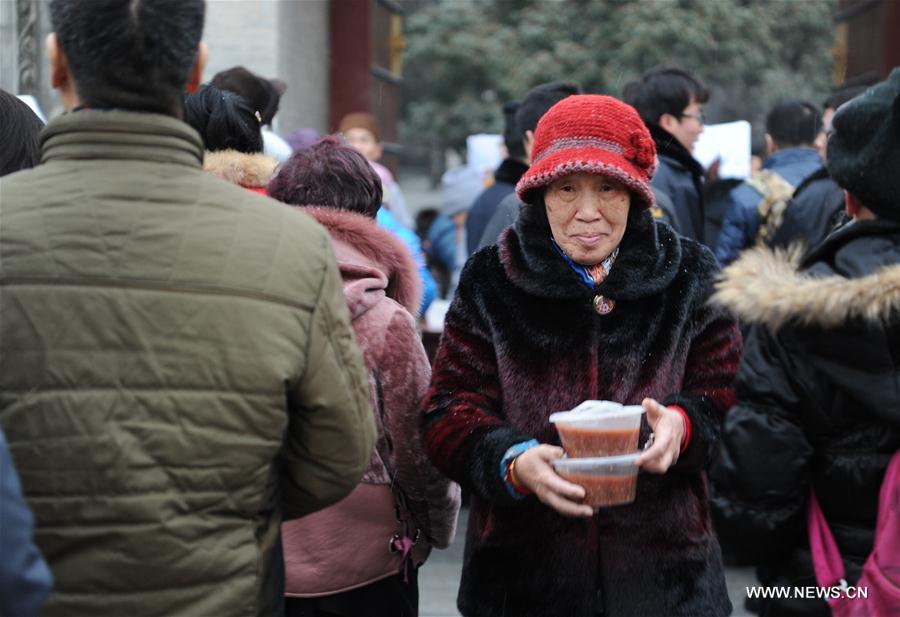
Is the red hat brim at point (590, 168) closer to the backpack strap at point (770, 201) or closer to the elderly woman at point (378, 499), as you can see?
the elderly woman at point (378, 499)

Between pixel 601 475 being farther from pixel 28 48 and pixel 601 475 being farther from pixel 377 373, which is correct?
pixel 28 48

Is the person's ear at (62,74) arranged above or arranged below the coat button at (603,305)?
above

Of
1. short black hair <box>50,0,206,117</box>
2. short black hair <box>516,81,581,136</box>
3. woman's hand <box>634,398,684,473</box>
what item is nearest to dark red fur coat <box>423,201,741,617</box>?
woman's hand <box>634,398,684,473</box>

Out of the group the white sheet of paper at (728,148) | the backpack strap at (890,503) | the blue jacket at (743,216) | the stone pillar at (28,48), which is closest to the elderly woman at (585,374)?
the backpack strap at (890,503)

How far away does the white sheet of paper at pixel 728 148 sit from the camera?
7.57 meters

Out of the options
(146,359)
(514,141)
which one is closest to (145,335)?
(146,359)

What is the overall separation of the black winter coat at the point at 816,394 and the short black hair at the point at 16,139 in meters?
1.77

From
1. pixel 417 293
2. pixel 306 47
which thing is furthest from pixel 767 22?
pixel 417 293

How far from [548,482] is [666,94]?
4.00 m

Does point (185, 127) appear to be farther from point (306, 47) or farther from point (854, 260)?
point (306, 47)

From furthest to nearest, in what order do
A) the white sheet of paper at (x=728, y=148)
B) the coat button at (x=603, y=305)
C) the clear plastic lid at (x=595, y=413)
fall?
the white sheet of paper at (x=728, y=148), the coat button at (x=603, y=305), the clear plastic lid at (x=595, y=413)

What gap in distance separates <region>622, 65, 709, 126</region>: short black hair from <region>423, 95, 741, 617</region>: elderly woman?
3.34 metres

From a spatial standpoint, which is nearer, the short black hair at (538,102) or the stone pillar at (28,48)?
the short black hair at (538,102)

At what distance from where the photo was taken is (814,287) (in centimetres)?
287
